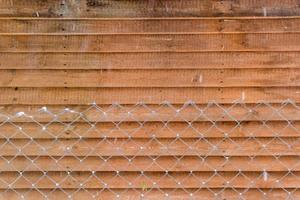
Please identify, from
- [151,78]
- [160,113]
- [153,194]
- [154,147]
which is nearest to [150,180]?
[153,194]

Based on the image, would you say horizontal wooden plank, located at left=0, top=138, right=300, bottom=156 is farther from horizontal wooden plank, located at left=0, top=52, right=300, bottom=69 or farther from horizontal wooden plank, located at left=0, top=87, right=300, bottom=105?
horizontal wooden plank, located at left=0, top=52, right=300, bottom=69

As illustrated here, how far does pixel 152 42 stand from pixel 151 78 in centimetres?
19

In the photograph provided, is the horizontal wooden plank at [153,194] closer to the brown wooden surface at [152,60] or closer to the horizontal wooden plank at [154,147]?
the horizontal wooden plank at [154,147]

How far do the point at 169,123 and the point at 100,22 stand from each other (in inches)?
26.0

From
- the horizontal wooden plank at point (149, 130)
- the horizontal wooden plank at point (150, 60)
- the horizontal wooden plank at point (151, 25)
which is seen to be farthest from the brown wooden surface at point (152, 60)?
the horizontal wooden plank at point (149, 130)

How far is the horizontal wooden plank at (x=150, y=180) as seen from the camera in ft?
7.54

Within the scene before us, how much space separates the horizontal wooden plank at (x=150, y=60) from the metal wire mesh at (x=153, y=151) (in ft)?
0.70

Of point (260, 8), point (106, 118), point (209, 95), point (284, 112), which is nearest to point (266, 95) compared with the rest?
Answer: point (284, 112)

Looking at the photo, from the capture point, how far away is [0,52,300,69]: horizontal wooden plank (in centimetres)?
222

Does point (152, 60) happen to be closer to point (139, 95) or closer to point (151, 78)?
point (151, 78)

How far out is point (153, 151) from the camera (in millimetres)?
2283

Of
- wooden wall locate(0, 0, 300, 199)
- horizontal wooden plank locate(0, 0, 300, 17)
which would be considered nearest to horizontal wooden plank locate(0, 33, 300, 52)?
wooden wall locate(0, 0, 300, 199)

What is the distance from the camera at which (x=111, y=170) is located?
2297 millimetres

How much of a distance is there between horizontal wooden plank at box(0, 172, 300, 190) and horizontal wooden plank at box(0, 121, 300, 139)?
217mm
